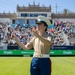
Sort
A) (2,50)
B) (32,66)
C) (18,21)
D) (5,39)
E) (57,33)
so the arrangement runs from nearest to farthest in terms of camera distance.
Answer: (32,66) → (2,50) → (5,39) → (57,33) → (18,21)

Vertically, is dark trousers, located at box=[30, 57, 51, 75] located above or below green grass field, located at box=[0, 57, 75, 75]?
above

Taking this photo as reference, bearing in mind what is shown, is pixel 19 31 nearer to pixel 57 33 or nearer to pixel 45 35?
pixel 57 33

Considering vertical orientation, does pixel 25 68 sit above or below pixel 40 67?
below

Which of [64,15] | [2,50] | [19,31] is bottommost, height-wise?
[2,50]

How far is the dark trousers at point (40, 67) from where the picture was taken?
212 inches

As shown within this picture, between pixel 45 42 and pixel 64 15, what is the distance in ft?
212

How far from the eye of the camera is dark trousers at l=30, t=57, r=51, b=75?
5383 millimetres

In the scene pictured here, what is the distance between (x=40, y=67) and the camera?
541 centimetres

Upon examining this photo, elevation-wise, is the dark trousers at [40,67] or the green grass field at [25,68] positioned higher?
the dark trousers at [40,67]

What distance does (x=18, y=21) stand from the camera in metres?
66.0

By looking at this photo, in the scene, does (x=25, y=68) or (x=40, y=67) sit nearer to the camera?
(x=40, y=67)

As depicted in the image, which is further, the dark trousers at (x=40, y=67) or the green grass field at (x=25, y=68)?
the green grass field at (x=25, y=68)

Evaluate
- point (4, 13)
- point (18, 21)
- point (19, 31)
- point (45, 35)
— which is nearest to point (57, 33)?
point (19, 31)

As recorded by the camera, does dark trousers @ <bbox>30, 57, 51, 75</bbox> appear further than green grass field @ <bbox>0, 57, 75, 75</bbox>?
No
